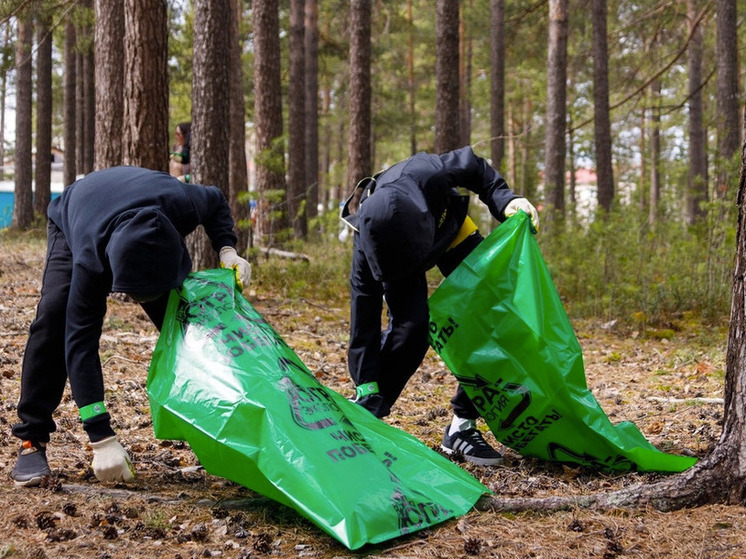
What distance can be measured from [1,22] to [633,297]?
6.93 m

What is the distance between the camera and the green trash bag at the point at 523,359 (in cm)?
299

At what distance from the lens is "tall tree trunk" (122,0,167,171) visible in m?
6.48

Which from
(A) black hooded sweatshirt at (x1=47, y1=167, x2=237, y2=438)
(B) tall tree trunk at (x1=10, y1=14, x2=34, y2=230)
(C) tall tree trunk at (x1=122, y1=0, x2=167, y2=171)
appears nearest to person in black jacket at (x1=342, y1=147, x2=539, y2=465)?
(A) black hooded sweatshirt at (x1=47, y1=167, x2=237, y2=438)

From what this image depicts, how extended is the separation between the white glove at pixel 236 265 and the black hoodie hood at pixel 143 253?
42cm

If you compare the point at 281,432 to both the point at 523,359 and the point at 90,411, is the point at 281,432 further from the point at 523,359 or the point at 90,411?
the point at 523,359

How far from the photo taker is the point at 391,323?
133 inches

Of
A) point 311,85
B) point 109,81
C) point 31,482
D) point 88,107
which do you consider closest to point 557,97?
point 109,81

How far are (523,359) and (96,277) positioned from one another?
1.61 metres

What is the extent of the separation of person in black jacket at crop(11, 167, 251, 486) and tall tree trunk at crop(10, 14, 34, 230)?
1352 cm

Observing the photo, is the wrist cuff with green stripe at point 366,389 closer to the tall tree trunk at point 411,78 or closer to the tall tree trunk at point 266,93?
the tall tree trunk at point 266,93

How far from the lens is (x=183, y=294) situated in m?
2.89

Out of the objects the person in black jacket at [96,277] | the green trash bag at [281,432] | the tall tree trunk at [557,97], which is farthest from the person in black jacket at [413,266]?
the tall tree trunk at [557,97]

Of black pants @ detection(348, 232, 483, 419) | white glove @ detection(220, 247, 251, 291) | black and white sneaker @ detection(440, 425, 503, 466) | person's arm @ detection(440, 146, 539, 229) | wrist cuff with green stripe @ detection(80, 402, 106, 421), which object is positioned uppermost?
person's arm @ detection(440, 146, 539, 229)

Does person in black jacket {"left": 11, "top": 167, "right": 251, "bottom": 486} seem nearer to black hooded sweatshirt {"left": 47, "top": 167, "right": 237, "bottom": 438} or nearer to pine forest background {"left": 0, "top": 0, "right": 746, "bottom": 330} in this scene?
black hooded sweatshirt {"left": 47, "top": 167, "right": 237, "bottom": 438}
